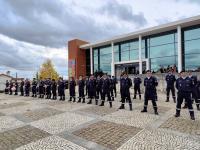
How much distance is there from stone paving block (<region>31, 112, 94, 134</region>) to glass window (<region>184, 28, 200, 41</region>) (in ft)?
67.5

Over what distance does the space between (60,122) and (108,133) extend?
7.52 ft

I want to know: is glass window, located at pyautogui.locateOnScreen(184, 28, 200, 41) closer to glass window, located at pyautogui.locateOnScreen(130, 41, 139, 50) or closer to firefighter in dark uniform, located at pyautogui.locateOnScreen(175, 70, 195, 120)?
glass window, located at pyautogui.locateOnScreen(130, 41, 139, 50)

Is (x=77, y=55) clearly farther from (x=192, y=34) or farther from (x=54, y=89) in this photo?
(x=54, y=89)

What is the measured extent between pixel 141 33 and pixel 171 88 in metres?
16.8

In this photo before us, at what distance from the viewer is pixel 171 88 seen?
39.9 ft

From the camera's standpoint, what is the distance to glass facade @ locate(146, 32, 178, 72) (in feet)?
84.0

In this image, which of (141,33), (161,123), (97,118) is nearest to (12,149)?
(97,118)

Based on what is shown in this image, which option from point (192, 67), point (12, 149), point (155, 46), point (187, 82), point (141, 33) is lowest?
point (12, 149)

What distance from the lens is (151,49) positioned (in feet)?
91.8

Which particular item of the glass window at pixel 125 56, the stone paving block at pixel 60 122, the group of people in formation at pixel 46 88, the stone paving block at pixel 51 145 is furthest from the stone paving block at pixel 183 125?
the glass window at pixel 125 56

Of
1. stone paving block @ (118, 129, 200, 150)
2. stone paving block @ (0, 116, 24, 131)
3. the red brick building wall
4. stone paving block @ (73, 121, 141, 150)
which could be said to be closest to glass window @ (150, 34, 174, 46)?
the red brick building wall

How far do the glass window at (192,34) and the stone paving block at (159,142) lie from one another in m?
21.2

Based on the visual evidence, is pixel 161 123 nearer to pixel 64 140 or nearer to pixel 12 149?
pixel 64 140

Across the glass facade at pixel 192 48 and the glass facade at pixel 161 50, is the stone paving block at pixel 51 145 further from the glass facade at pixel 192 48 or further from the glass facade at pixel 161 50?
the glass facade at pixel 192 48
